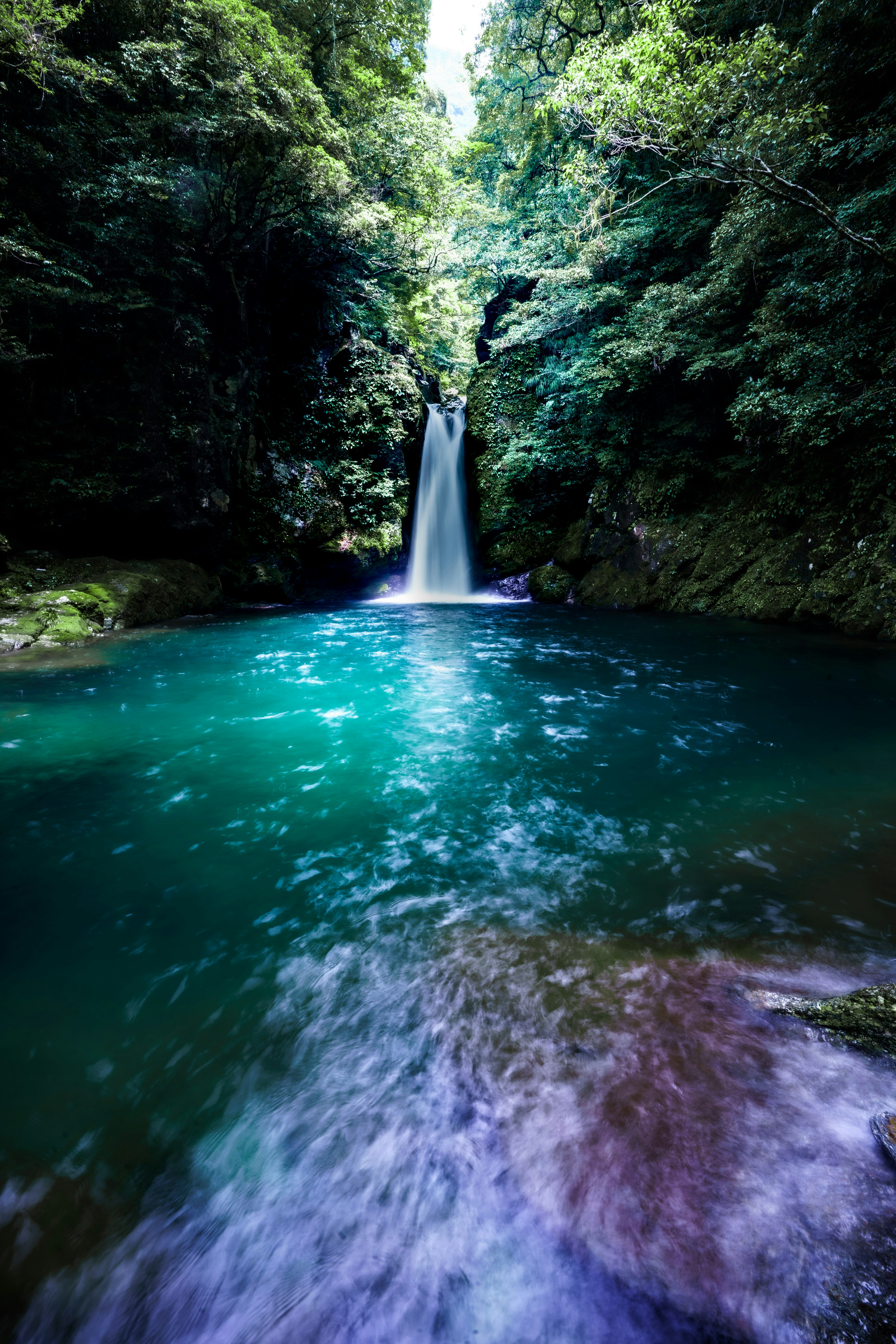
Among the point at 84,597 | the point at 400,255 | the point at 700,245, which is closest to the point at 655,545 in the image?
the point at 700,245

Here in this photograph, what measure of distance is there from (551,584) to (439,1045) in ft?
44.9

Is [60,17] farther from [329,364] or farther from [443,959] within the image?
[443,959]

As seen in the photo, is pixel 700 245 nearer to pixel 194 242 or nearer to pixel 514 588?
pixel 514 588

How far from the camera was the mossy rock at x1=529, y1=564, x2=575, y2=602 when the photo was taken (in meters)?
14.6

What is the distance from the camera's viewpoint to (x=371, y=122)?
1320 cm

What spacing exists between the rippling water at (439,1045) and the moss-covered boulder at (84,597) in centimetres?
554

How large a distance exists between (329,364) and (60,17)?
26.7 feet

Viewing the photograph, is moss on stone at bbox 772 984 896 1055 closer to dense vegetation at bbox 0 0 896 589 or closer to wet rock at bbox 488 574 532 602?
dense vegetation at bbox 0 0 896 589

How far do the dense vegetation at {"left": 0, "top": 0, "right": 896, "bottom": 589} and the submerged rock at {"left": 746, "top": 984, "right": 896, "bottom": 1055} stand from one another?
28.7 feet

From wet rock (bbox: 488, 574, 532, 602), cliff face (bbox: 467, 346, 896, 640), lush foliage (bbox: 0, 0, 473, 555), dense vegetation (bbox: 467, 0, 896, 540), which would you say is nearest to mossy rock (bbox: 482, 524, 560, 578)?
cliff face (bbox: 467, 346, 896, 640)

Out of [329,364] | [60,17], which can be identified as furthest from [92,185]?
[329,364]

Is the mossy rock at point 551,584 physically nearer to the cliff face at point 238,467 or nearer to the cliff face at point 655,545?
the cliff face at point 655,545

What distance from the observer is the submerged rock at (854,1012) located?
1.94m

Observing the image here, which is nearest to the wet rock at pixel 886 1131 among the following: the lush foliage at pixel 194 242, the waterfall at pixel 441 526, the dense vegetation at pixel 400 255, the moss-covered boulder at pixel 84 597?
the dense vegetation at pixel 400 255
